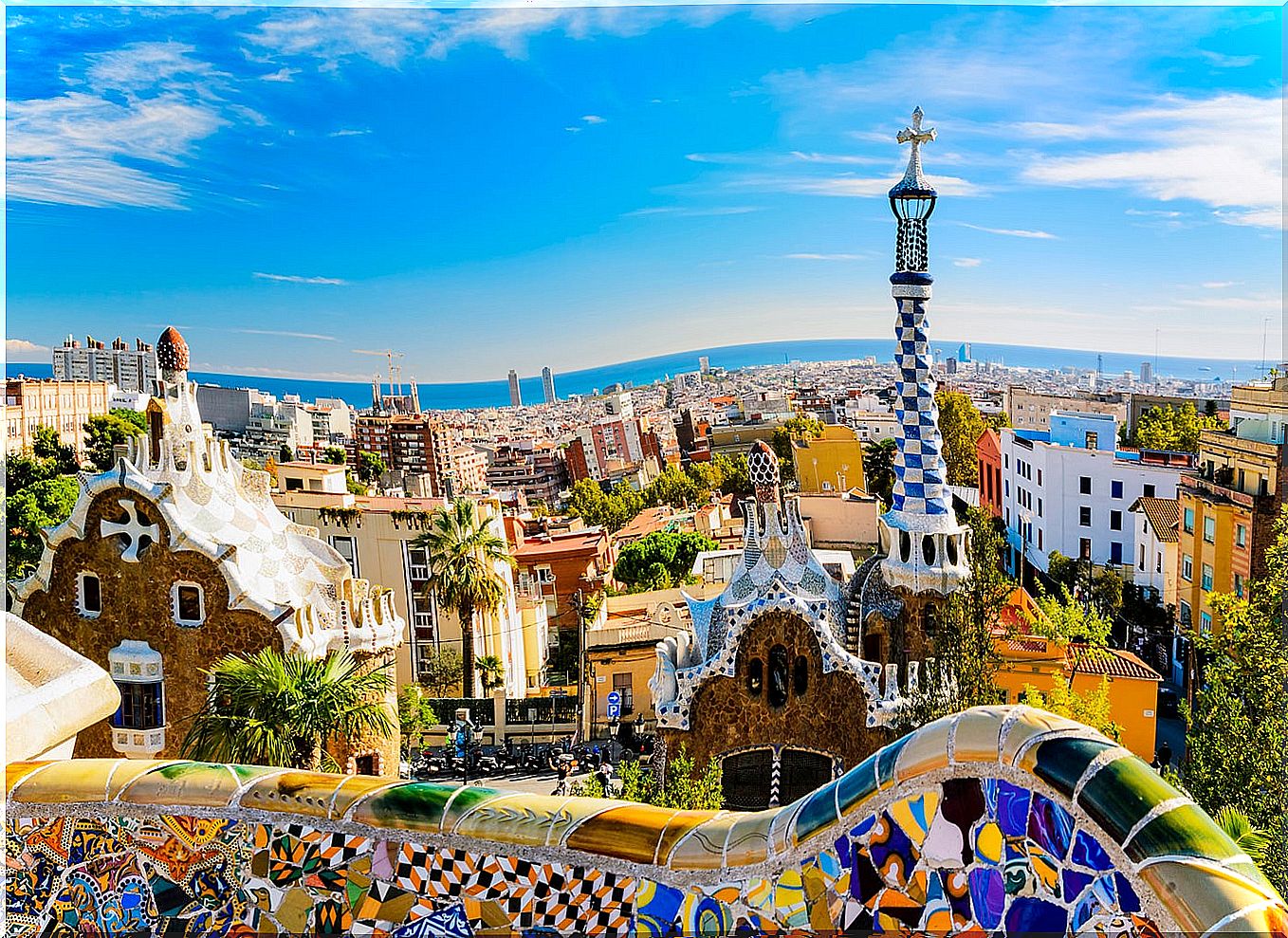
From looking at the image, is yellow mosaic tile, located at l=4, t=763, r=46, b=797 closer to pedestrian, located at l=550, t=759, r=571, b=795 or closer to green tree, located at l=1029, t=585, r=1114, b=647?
pedestrian, located at l=550, t=759, r=571, b=795

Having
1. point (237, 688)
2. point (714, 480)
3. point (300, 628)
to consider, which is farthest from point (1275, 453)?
point (714, 480)

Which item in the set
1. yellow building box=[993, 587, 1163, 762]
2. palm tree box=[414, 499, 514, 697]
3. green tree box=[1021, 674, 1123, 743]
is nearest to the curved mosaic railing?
green tree box=[1021, 674, 1123, 743]

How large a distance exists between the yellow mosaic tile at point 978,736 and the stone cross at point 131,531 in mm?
6277

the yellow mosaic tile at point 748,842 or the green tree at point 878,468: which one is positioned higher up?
the yellow mosaic tile at point 748,842

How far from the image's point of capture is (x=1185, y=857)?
124cm

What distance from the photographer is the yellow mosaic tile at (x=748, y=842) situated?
5.24 feet

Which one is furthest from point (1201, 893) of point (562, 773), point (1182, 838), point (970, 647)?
point (562, 773)

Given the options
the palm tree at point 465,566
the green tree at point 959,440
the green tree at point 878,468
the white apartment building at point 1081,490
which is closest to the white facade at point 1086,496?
the white apartment building at point 1081,490

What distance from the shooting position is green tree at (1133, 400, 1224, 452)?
1762cm

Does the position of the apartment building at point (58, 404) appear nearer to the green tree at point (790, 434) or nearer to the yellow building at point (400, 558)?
the yellow building at point (400, 558)

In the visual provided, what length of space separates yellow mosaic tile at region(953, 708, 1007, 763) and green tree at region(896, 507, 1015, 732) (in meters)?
3.45

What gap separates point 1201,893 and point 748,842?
0.62 metres

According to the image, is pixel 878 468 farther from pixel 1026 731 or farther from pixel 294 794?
pixel 1026 731

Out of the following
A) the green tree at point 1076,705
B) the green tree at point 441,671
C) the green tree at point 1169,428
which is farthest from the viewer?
the green tree at point 1169,428
